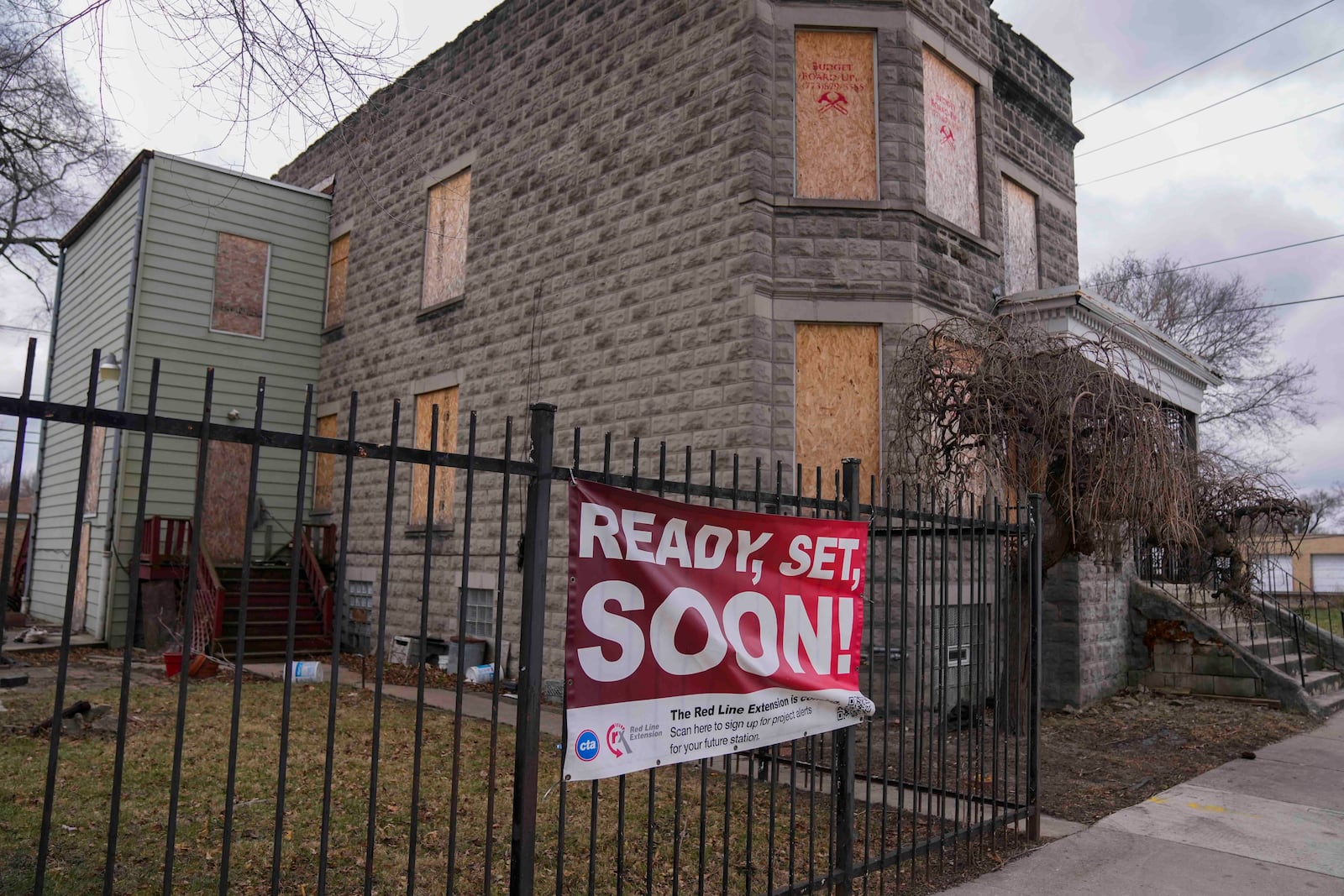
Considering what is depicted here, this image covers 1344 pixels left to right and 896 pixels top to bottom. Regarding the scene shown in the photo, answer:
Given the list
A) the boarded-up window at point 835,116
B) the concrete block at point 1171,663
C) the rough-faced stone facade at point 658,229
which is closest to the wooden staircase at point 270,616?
the rough-faced stone facade at point 658,229

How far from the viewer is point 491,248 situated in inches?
522

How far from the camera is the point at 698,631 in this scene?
402 centimetres

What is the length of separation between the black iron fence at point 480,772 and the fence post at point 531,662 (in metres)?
0.01

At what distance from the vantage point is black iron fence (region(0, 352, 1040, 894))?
2959mm

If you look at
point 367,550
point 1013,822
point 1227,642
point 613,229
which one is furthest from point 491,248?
point 1227,642

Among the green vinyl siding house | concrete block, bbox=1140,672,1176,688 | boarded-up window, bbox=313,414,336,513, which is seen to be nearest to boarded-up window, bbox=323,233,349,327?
the green vinyl siding house

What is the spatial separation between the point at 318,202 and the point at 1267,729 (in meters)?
16.3

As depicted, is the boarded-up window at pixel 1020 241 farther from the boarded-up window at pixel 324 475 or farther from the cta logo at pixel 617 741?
the boarded-up window at pixel 324 475

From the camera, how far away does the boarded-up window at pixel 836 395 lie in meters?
9.91

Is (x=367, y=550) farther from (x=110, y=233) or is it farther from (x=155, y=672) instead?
(x=110, y=233)

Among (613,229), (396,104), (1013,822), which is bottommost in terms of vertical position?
(1013,822)

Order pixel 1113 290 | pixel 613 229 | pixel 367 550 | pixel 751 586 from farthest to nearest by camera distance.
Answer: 1. pixel 1113 290
2. pixel 367 550
3. pixel 613 229
4. pixel 751 586

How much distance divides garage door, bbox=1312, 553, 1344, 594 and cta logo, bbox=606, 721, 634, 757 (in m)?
57.3

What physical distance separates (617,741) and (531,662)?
0.51m
